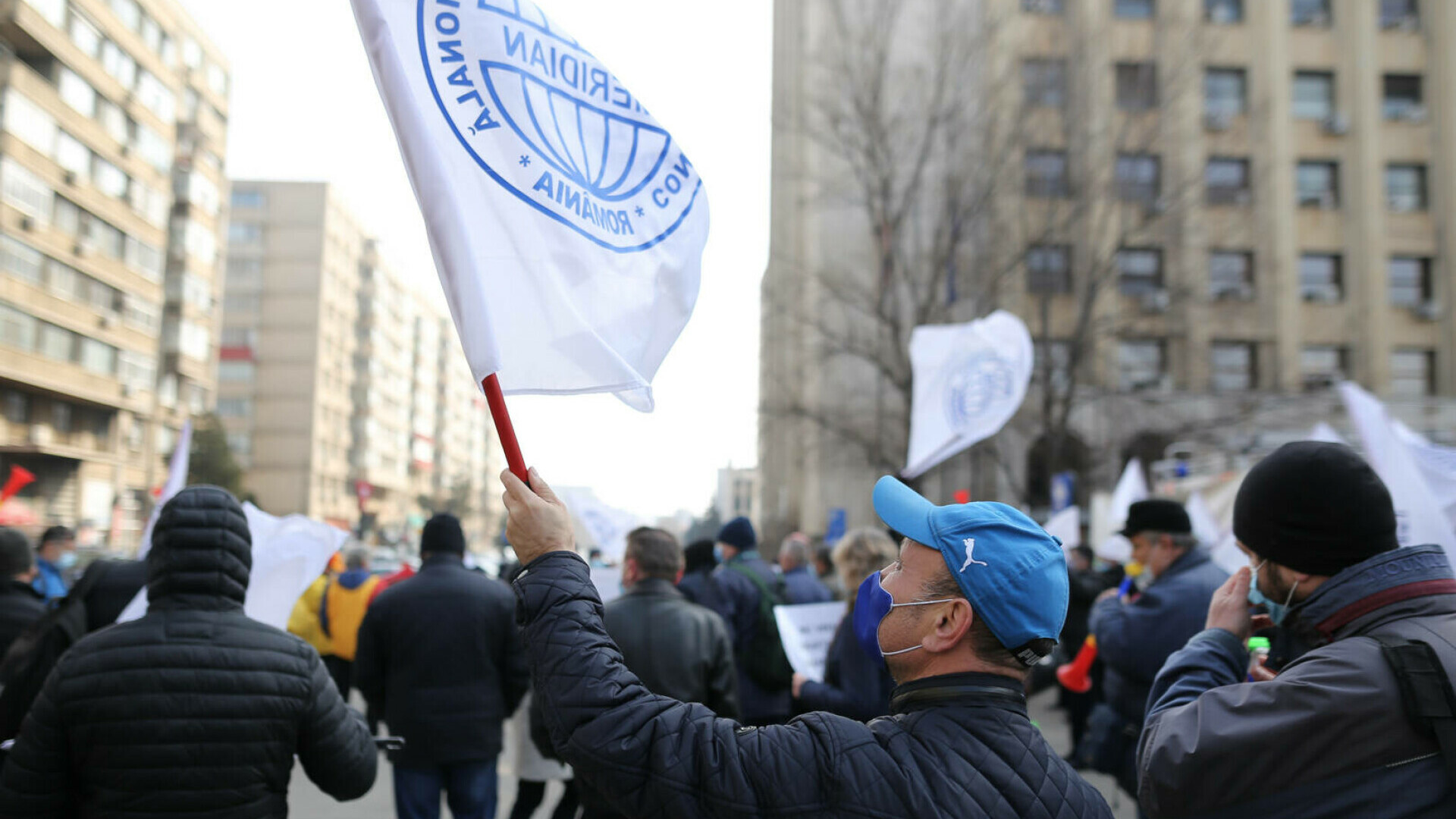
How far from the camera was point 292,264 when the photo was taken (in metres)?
82.1

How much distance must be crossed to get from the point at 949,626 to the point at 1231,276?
33.4 m

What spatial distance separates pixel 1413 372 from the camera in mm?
31672

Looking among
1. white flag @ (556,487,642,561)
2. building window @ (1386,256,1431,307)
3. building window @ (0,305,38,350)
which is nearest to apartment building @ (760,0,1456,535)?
building window @ (1386,256,1431,307)

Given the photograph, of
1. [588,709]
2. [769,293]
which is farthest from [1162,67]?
[588,709]

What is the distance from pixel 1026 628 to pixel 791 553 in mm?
6341

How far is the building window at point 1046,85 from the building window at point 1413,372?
13603 millimetres

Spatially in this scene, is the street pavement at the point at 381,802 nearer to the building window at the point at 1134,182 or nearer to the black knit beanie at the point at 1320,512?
the black knit beanie at the point at 1320,512

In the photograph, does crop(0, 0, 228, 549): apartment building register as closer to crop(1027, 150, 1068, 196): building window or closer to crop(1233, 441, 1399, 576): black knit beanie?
crop(1027, 150, 1068, 196): building window

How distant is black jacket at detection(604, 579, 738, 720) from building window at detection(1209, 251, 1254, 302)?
3001 cm

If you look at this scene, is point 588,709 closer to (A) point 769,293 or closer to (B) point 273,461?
(A) point 769,293

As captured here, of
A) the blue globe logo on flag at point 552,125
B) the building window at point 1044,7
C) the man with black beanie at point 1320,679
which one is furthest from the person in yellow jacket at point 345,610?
the building window at point 1044,7

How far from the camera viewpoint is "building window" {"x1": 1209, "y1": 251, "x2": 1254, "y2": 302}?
103 feet

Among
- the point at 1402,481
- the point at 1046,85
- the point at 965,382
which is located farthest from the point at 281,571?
the point at 1046,85

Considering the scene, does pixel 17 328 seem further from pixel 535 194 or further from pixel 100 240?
pixel 535 194
